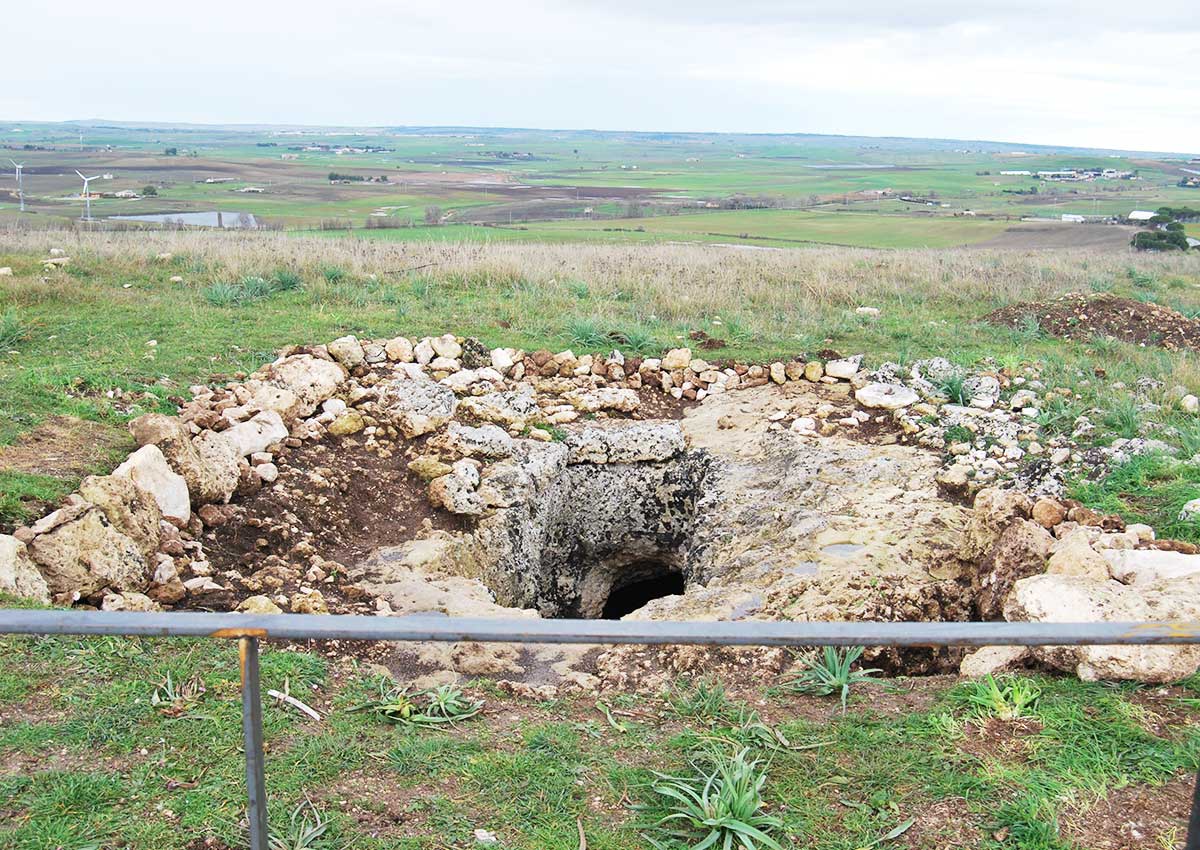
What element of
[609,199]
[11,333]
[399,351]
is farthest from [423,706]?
[609,199]

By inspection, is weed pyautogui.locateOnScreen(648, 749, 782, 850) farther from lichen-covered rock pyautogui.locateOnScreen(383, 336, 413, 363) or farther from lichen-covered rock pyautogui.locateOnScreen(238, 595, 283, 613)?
lichen-covered rock pyautogui.locateOnScreen(383, 336, 413, 363)

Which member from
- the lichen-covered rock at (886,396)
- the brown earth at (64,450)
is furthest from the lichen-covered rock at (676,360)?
the brown earth at (64,450)

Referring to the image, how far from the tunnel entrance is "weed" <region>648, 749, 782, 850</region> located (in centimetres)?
608

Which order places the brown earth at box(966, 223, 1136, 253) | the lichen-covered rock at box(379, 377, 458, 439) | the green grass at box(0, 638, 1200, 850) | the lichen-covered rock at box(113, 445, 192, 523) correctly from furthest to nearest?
the brown earth at box(966, 223, 1136, 253)
the lichen-covered rock at box(379, 377, 458, 439)
the lichen-covered rock at box(113, 445, 192, 523)
the green grass at box(0, 638, 1200, 850)

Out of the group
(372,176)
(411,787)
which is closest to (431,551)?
(411,787)

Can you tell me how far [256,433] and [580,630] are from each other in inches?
219

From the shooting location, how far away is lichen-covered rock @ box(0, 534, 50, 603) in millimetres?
4367

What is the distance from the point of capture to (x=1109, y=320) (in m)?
11.3

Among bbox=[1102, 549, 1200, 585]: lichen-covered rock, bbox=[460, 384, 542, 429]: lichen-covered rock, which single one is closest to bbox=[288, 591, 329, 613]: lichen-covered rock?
bbox=[460, 384, 542, 429]: lichen-covered rock

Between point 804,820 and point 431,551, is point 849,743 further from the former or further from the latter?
point 431,551

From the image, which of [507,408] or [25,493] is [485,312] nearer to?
[507,408]

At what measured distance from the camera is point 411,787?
3.10 metres

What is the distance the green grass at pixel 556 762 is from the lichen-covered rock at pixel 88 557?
34.5 inches

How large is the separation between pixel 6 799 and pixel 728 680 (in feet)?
9.62
